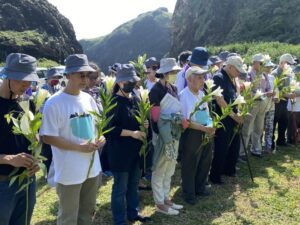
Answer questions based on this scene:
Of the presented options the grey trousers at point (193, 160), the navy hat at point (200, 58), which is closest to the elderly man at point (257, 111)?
the navy hat at point (200, 58)

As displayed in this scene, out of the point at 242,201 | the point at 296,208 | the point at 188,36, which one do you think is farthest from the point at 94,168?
the point at 188,36

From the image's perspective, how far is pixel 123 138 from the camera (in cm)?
468

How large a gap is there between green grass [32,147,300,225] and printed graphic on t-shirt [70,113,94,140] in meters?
2.03

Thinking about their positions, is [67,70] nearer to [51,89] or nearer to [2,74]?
[2,74]

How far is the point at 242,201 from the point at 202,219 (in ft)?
3.23

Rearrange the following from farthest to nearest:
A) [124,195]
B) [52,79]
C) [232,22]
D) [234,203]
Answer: [232,22] < [52,79] < [234,203] < [124,195]

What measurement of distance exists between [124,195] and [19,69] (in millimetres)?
2217

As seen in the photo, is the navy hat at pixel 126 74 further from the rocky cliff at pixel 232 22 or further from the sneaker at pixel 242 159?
the rocky cliff at pixel 232 22

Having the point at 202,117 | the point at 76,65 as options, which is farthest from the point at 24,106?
the point at 202,117

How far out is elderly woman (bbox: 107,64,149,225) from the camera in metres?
4.61

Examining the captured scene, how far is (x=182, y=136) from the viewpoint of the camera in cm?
582

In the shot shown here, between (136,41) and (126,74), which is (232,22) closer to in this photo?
(126,74)

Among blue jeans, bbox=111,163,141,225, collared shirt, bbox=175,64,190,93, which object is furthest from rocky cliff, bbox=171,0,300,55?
blue jeans, bbox=111,163,141,225

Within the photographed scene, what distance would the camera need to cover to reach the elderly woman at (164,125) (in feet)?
17.2
